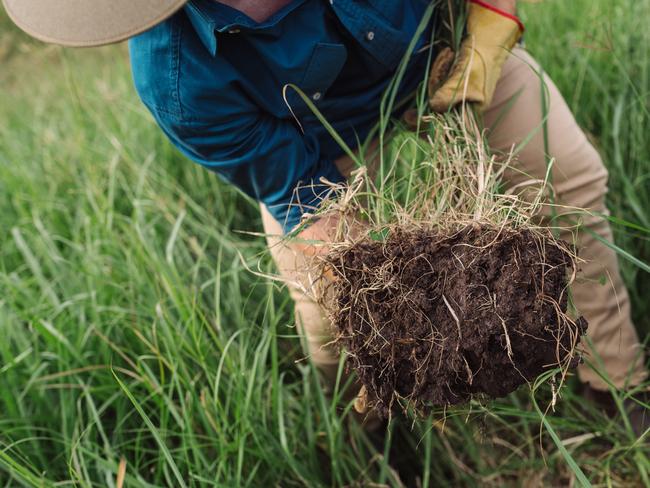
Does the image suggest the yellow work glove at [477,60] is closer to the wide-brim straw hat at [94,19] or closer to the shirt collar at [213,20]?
the shirt collar at [213,20]

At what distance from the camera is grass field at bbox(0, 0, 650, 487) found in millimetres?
1586

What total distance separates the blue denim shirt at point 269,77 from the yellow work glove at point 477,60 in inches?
3.9

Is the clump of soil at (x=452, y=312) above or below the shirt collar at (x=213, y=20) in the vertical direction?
below

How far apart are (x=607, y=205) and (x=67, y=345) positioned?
1523mm

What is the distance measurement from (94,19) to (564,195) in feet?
3.67

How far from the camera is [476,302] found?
1.07 m

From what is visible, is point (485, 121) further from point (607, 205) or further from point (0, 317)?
point (0, 317)

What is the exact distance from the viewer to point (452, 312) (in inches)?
41.9

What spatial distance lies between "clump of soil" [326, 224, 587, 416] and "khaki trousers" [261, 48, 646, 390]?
1.40ft

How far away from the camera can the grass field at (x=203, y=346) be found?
159 centimetres

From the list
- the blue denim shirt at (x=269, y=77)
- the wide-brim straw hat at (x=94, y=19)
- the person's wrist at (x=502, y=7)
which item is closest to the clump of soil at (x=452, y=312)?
the blue denim shirt at (x=269, y=77)

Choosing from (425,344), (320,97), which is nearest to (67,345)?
(320,97)

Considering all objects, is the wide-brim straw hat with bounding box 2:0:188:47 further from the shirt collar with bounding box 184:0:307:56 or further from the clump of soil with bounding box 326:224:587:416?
the clump of soil with bounding box 326:224:587:416

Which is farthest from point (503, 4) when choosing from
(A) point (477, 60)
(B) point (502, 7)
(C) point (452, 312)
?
(C) point (452, 312)
